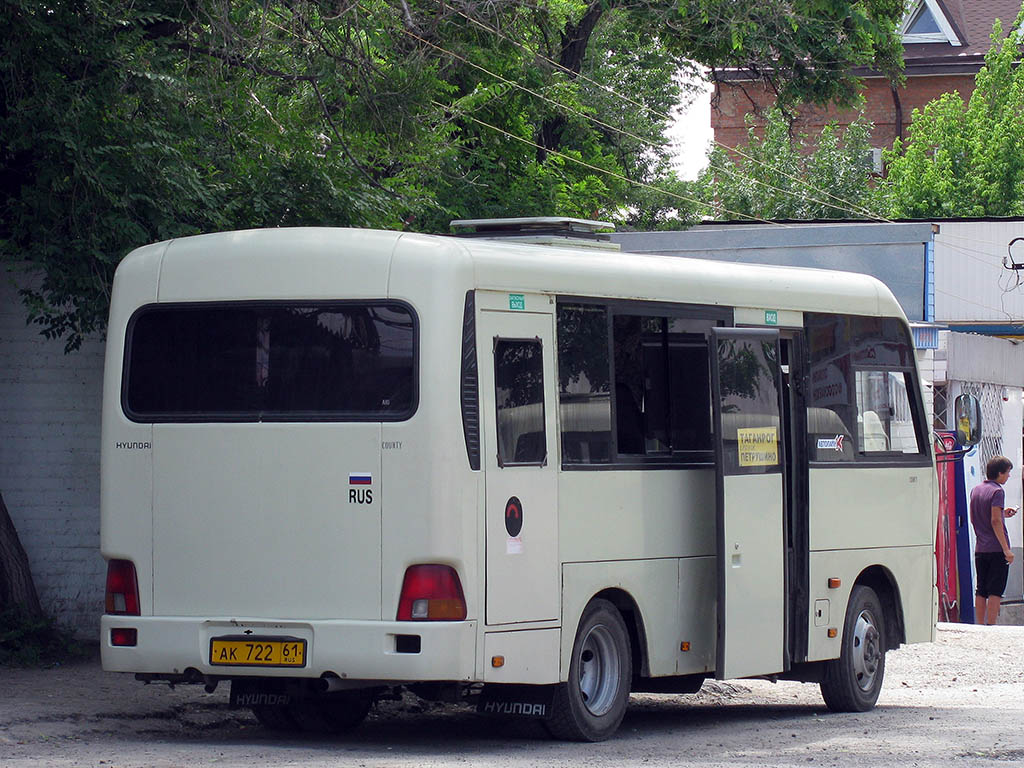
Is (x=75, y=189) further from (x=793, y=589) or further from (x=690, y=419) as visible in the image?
(x=793, y=589)

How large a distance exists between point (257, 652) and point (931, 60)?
49.2 metres

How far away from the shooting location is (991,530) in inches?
805

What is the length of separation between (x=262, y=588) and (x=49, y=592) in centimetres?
506

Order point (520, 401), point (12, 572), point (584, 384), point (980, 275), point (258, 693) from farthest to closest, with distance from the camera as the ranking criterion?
point (980, 275), point (12, 572), point (584, 384), point (258, 693), point (520, 401)

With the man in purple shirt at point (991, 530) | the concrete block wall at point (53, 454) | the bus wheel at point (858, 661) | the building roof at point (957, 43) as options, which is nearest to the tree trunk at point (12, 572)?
the concrete block wall at point (53, 454)

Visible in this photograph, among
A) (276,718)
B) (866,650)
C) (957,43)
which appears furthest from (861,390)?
(957,43)

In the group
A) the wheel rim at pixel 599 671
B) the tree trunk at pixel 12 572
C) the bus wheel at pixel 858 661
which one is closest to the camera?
the wheel rim at pixel 599 671

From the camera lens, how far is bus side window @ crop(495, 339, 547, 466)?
964cm

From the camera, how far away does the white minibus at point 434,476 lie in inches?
367

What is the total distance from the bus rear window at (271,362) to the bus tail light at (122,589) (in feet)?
2.76

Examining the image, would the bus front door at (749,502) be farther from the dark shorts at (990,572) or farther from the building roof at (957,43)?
the building roof at (957,43)

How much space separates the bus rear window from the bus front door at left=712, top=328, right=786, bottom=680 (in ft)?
8.33

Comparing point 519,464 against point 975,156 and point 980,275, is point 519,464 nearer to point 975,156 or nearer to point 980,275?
point 980,275

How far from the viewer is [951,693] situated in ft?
48.6
